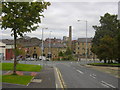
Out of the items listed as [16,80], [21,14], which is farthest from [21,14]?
[16,80]

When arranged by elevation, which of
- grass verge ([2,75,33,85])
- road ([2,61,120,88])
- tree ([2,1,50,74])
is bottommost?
road ([2,61,120,88])

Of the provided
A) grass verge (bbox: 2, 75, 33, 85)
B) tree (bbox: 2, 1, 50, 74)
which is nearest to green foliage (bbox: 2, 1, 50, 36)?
tree (bbox: 2, 1, 50, 74)

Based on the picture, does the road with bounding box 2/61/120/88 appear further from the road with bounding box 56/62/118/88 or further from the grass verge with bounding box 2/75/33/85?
the grass verge with bounding box 2/75/33/85

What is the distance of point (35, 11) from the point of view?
2322 cm

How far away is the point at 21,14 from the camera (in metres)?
23.2

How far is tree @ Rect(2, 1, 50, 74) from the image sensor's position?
22.6m

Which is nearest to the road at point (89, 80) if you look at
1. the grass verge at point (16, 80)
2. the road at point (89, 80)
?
the road at point (89, 80)

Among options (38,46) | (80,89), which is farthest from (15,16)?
(38,46)

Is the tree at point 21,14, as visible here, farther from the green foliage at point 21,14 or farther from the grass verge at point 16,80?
the grass verge at point 16,80

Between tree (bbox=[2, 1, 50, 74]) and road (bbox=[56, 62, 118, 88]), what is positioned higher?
tree (bbox=[2, 1, 50, 74])

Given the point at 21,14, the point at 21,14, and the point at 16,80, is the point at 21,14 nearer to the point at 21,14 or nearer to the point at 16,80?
the point at 21,14

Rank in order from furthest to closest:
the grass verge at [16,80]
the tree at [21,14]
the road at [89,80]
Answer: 1. the tree at [21,14]
2. the grass verge at [16,80]
3. the road at [89,80]

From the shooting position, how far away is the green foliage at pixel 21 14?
889 inches

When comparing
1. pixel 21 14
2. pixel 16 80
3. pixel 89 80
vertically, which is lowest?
pixel 89 80
